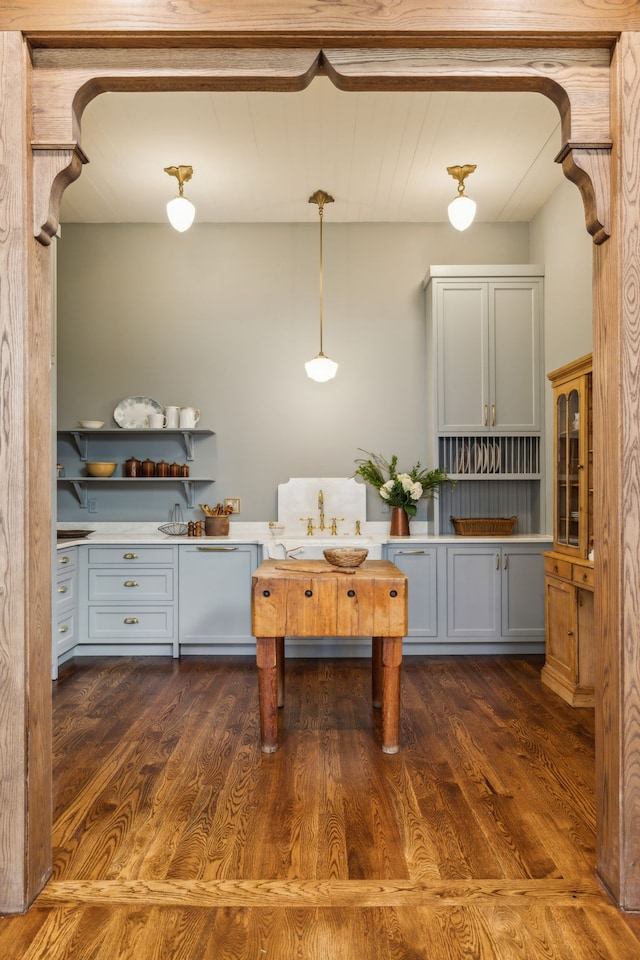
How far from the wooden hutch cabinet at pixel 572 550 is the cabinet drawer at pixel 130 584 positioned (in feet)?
8.98

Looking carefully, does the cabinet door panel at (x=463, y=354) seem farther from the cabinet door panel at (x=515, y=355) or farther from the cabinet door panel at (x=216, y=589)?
the cabinet door panel at (x=216, y=589)

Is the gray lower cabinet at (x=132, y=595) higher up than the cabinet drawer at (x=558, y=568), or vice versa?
the cabinet drawer at (x=558, y=568)

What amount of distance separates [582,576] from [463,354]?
2159 mm

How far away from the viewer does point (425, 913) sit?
204 centimetres

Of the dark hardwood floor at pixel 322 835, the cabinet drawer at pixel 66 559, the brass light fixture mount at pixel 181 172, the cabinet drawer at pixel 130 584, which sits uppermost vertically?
the brass light fixture mount at pixel 181 172

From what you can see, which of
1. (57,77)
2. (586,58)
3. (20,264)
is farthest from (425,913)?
(57,77)

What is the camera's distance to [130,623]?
5129 mm

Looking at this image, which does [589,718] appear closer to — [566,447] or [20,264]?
[566,447]

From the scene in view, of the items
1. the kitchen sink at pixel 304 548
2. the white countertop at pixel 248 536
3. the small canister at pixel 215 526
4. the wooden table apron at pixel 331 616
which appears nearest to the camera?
the wooden table apron at pixel 331 616

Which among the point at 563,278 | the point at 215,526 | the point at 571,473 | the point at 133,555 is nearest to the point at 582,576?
the point at 571,473

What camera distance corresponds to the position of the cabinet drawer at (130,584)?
511 centimetres

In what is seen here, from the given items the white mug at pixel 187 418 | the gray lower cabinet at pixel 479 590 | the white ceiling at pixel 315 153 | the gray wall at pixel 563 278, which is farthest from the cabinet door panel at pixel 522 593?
the white ceiling at pixel 315 153

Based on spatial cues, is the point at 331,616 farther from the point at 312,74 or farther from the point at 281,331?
the point at 281,331

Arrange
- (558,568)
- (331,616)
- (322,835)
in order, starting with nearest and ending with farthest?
(322,835), (331,616), (558,568)
